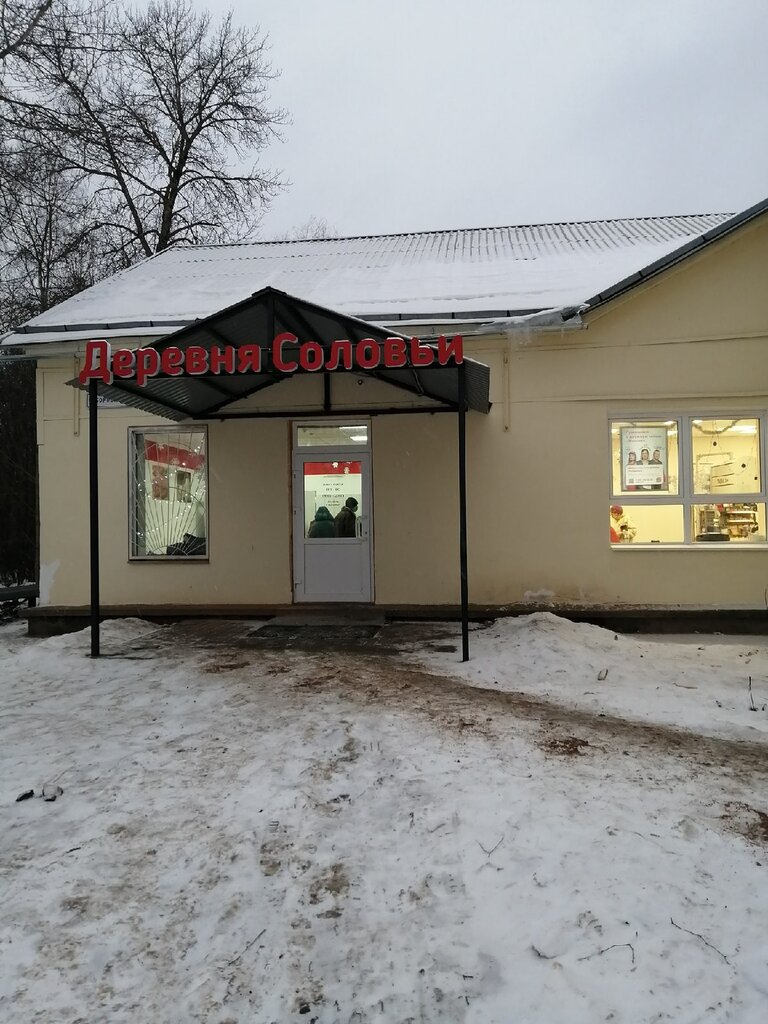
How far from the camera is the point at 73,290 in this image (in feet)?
58.8

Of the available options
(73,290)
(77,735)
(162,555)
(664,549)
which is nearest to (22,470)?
(73,290)

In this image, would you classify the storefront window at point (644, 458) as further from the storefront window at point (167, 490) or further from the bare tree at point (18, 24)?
the bare tree at point (18, 24)

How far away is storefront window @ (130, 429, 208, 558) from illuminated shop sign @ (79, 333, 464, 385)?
2883 mm

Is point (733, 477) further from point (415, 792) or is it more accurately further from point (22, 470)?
point (22, 470)

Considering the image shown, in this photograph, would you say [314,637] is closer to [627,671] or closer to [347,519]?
[347,519]

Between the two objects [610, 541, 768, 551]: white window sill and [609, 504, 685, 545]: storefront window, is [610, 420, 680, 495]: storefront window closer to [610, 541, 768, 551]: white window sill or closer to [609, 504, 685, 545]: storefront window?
[609, 504, 685, 545]: storefront window

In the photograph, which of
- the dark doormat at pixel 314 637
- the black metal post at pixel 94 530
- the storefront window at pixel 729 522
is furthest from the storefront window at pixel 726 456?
the black metal post at pixel 94 530

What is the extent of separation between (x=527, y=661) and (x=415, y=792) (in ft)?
9.82

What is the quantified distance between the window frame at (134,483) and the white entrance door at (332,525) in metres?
1.23

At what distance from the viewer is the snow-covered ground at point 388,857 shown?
2.20 metres

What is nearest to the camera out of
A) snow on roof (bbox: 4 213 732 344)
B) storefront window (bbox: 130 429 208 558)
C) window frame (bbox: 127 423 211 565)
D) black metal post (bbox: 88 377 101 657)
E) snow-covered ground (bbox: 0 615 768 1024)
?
snow-covered ground (bbox: 0 615 768 1024)

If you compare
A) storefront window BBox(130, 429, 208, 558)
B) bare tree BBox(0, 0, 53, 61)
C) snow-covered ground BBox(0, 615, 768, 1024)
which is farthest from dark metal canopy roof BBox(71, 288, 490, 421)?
bare tree BBox(0, 0, 53, 61)

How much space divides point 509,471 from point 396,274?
414cm

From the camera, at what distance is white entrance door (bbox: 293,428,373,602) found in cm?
889
